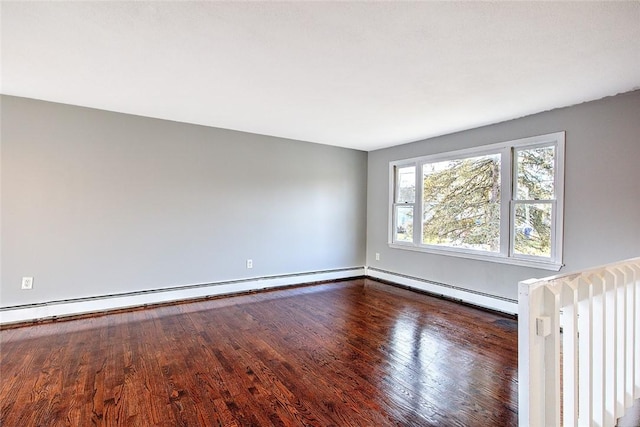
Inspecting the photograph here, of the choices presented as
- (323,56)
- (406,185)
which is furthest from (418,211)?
(323,56)

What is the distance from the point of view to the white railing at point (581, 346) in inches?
49.2

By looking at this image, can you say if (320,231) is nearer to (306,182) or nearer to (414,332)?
(306,182)

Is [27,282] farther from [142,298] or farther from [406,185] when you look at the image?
[406,185]

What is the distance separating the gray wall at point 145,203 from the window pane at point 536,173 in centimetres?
280

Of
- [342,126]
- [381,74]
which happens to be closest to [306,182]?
[342,126]

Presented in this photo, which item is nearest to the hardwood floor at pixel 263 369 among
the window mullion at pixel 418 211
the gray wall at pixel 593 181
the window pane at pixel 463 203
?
the gray wall at pixel 593 181

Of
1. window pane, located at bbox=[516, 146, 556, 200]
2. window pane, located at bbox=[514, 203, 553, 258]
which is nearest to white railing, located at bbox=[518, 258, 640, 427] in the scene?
window pane, located at bbox=[514, 203, 553, 258]

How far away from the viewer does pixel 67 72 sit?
2.57m

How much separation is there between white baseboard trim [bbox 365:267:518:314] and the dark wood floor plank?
190mm

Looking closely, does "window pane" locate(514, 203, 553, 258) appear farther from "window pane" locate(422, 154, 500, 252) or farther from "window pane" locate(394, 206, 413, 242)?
"window pane" locate(394, 206, 413, 242)

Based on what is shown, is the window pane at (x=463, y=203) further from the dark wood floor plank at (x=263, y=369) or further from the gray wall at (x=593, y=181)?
the dark wood floor plank at (x=263, y=369)

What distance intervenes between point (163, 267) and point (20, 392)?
6.40 ft

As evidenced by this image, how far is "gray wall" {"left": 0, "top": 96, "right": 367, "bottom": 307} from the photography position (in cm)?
323

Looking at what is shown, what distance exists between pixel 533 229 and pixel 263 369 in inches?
128
